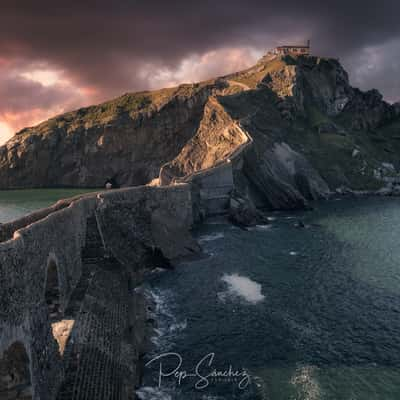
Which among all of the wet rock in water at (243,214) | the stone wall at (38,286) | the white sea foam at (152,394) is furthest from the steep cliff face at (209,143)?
the white sea foam at (152,394)

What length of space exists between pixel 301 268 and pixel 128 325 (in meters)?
24.0

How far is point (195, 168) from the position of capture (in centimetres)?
10888

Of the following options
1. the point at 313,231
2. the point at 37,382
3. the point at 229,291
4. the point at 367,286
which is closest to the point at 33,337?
the point at 37,382

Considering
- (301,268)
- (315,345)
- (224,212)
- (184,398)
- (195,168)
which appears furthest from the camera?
(195,168)

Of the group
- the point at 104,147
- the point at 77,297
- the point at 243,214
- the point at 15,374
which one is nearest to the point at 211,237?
the point at 243,214

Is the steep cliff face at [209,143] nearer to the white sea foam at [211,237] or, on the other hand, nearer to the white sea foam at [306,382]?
the white sea foam at [211,237]

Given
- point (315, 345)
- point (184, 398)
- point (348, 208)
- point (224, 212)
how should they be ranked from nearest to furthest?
1. point (184, 398)
2. point (315, 345)
3. point (224, 212)
4. point (348, 208)

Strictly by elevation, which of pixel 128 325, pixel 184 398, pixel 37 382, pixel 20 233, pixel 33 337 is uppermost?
pixel 20 233

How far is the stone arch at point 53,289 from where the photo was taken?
21328mm

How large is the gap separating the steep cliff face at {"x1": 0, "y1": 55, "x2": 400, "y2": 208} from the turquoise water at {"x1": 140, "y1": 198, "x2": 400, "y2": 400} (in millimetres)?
36648

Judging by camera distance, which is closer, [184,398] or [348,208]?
[184,398]

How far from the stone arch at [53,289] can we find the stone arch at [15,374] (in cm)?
720

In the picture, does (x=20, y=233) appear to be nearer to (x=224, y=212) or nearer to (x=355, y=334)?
(x=355, y=334)

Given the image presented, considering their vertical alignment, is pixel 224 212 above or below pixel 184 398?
above
